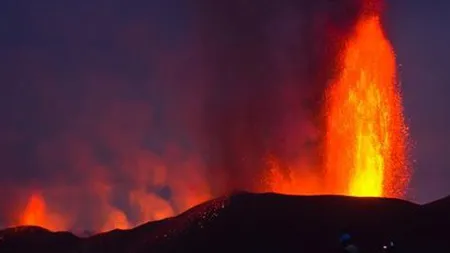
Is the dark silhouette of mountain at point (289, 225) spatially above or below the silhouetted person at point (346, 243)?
above

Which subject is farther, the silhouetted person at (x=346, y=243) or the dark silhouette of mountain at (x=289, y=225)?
the dark silhouette of mountain at (x=289, y=225)

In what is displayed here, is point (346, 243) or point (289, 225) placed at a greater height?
point (289, 225)

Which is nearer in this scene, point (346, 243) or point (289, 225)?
point (346, 243)

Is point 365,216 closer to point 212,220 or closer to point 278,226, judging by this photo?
point 278,226

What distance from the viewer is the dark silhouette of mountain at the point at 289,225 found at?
63.8m

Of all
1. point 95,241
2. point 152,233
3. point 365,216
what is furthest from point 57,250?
point 365,216

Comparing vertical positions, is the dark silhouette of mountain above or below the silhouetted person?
above

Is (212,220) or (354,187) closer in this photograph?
(212,220)

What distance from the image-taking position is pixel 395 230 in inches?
2554

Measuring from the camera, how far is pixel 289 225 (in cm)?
6756

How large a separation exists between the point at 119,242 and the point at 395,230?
29.2 m

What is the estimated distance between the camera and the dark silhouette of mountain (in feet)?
209

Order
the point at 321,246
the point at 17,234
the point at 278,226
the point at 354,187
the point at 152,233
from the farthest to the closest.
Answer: the point at 17,234
the point at 354,187
the point at 152,233
the point at 278,226
the point at 321,246

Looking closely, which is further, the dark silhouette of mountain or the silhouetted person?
the dark silhouette of mountain
